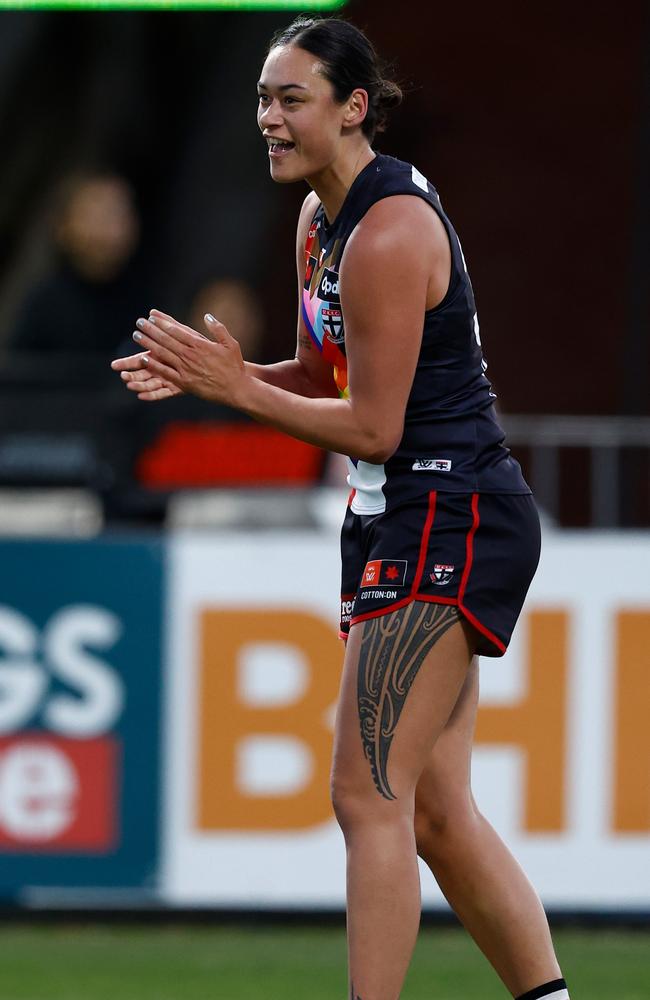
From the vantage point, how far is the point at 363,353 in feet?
11.2

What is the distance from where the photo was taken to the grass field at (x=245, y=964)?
199 inches

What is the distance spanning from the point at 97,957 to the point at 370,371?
280 centimetres

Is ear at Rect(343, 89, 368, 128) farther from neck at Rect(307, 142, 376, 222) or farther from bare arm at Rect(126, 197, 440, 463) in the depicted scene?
bare arm at Rect(126, 197, 440, 463)

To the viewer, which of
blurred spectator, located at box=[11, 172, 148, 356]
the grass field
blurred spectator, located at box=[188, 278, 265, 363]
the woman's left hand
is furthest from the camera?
blurred spectator, located at box=[188, 278, 265, 363]

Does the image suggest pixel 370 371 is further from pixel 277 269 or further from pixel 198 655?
pixel 277 269

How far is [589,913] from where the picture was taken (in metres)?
5.94

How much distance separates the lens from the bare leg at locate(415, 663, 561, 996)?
3641 mm

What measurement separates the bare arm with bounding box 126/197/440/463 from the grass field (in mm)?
2141

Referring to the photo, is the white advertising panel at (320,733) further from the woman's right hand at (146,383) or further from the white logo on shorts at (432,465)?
the woman's right hand at (146,383)

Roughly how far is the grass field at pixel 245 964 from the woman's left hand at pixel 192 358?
223 cm

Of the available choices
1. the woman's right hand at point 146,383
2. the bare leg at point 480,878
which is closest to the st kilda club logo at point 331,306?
the woman's right hand at point 146,383

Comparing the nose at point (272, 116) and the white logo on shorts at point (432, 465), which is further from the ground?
the nose at point (272, 116)

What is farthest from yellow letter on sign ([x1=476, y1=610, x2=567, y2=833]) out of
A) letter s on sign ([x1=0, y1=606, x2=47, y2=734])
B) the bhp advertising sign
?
letter s on sign ([x1=0, y1=606, x2=47, y2=734])

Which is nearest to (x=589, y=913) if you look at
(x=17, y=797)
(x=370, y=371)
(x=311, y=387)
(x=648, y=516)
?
(x=17, y=797)
